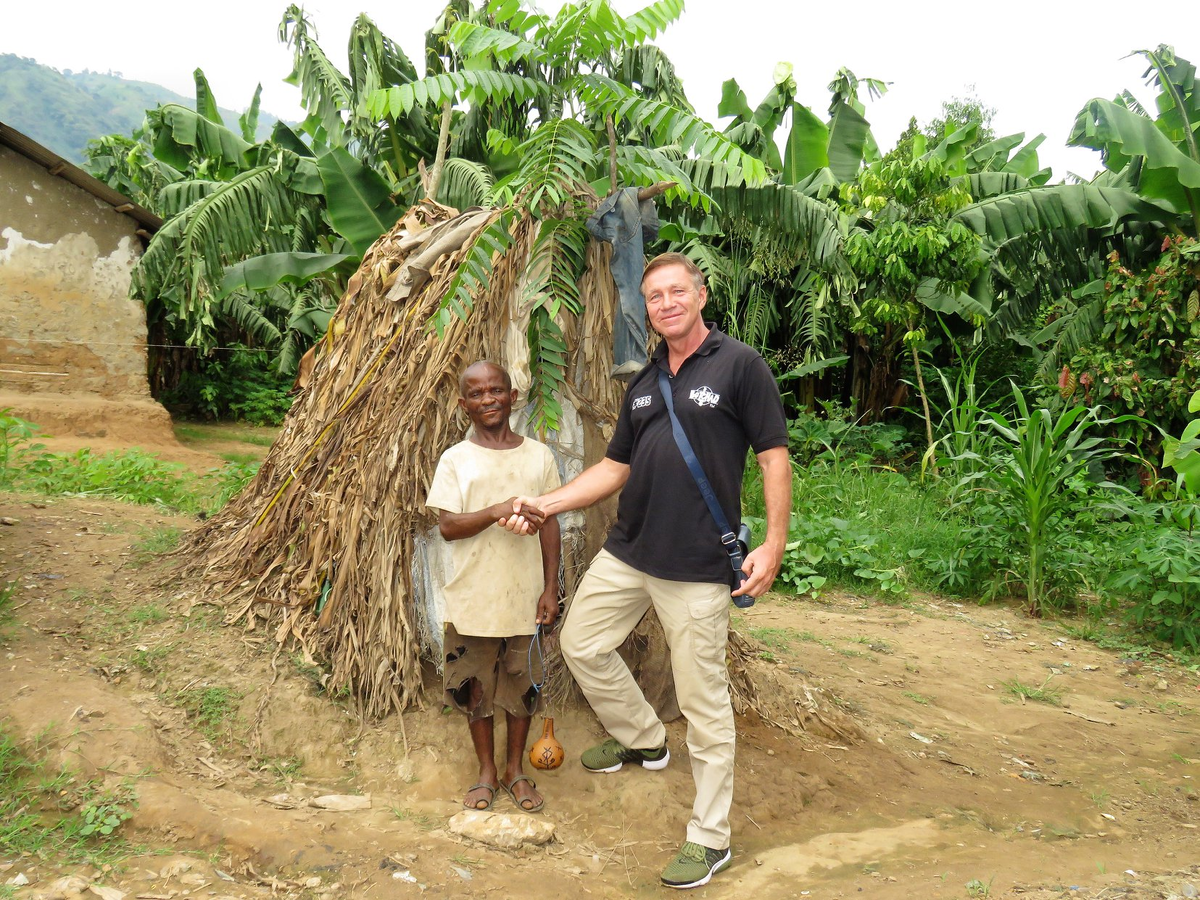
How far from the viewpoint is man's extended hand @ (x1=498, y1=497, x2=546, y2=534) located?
2.93 metres

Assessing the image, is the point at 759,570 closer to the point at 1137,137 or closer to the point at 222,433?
the point at 1137,137

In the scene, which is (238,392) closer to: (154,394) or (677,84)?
(154,394)

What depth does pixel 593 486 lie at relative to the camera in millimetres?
3111

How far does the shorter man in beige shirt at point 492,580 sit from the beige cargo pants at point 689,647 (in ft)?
0.66

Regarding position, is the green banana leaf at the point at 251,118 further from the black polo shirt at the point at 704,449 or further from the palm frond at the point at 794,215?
the black polo shirt at the point at 704,449

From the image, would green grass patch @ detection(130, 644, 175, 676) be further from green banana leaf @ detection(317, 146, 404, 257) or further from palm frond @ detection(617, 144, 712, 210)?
green banana leaf @ detection(317, 146, 404, 257)

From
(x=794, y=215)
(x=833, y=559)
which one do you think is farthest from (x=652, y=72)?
(x=833, y=559)

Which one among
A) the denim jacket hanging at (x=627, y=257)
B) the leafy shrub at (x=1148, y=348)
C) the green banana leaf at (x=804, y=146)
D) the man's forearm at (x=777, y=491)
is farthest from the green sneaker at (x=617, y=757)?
the green banana leaf at (x=804, y=146)

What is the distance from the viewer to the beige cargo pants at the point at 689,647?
284cm

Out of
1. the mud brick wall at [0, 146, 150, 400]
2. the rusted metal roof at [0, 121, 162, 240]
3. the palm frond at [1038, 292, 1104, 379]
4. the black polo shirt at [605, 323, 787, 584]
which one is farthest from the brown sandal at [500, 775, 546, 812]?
the palm frond at [1038, 292, 1104, 379]

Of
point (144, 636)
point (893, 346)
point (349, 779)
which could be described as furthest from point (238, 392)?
point (349, 779)

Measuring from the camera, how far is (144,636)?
3.82m

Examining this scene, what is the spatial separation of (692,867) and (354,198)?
7.35 m

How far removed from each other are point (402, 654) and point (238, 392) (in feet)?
37.6
